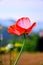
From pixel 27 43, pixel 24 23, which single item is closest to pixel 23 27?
pixel 24 23

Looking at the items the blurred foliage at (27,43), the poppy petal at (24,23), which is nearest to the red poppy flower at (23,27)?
the poppy petal at (24,23)

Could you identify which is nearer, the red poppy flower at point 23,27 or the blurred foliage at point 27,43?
the red poppy flower at point 23,27

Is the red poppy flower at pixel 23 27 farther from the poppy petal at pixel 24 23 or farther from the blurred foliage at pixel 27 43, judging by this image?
the blurred foliage at pixel 27 43

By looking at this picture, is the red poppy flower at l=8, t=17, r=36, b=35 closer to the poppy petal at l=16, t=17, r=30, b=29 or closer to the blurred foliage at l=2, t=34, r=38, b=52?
the poppy petal at l=16, t=17, r=30, b=29

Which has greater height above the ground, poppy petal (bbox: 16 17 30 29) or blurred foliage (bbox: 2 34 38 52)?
poppy petal (bbox: 16 17 30 29)

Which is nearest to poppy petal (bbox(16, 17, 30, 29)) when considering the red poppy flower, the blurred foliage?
the red poppy flower

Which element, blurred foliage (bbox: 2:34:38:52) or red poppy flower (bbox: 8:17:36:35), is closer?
red poppy flower (bbox: 8:17:36:35)

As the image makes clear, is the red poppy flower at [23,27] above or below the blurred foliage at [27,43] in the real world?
above

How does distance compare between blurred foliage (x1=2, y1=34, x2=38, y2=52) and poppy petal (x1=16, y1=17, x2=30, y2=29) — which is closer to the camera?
poppy petal (x1=16, y1=17, x2=30, y2=29)

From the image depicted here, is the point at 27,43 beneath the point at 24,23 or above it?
beneath

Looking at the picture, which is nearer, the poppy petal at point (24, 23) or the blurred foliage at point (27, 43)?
the poppy petal at point (24, 23)

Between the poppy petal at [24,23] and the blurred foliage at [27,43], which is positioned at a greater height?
the poppy petal at [24,23]

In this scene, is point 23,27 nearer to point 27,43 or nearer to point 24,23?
point 24,23
